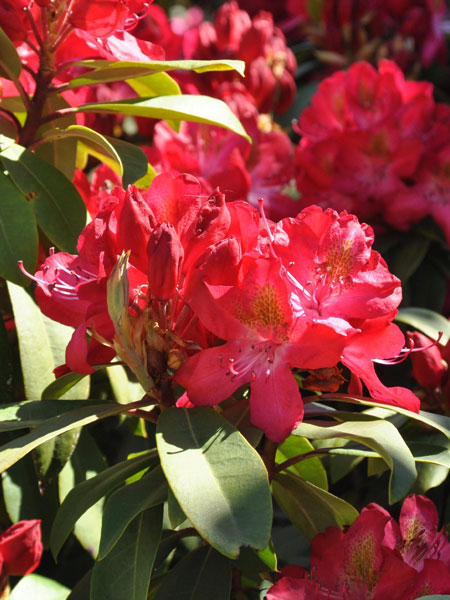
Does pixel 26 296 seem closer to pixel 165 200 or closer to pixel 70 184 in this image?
pixel 70 184

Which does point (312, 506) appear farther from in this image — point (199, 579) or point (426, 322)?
point (426, 322)

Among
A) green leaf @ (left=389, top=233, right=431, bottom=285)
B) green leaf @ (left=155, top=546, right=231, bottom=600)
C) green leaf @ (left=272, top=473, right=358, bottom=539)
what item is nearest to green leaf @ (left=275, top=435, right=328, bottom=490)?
green leaf @ (left=272, top=473, right=358, bottom=539)

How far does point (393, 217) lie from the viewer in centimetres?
163

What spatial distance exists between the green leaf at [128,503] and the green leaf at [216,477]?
0.23ft

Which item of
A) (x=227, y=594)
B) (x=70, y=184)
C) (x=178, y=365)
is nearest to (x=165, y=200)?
(x=178, y=365)

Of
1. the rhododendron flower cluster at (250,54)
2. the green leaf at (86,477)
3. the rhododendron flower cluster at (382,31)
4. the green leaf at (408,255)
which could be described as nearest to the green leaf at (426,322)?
the green leaf at (408,255)

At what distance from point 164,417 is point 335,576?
0.28 metres

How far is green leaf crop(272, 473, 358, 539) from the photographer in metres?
0.98

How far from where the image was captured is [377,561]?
35.6 inches

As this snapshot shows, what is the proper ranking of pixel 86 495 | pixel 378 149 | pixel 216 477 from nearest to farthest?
pixel 216 477, pixel 86 495, pixel 378 149

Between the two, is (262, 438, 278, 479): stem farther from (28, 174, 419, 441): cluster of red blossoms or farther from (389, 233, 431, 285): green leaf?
(389, 233, 431, 285): green leaf

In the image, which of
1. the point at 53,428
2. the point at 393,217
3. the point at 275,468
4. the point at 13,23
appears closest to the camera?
the point at 53,428

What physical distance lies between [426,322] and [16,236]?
24.3 inches

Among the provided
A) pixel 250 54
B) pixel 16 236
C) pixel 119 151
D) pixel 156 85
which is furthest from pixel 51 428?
pixel 250 54
